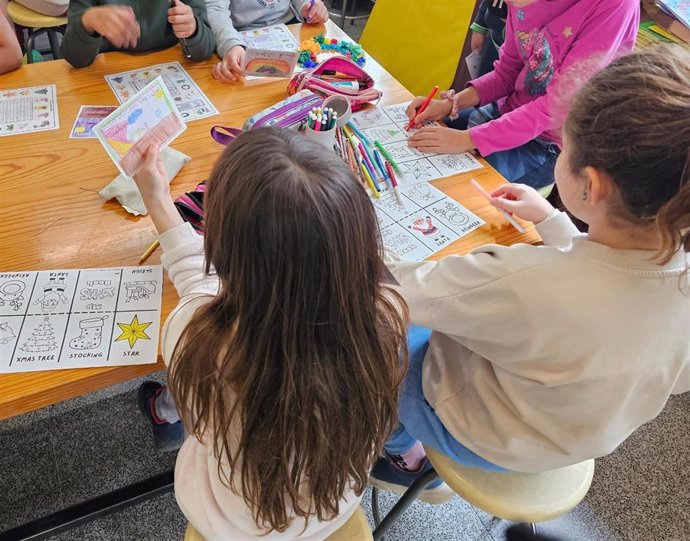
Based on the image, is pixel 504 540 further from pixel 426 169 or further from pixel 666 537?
pixel 426 169

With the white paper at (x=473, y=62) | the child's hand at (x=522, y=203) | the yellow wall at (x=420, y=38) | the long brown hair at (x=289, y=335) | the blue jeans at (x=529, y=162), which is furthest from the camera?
the white paper at (x=473, y=62)

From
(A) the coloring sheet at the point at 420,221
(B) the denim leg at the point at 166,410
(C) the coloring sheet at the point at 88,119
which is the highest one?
(A) the coloring sheet at the point at 420,221

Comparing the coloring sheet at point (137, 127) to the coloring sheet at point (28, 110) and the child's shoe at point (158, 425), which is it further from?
the child's shoe at point (158, 425)

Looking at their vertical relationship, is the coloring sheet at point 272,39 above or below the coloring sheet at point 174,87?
above

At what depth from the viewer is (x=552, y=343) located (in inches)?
28.2

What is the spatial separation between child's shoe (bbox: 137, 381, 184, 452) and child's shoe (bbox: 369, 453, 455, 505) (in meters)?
0.52

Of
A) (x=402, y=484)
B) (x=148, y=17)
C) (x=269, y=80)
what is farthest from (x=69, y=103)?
(x=402, y=484)

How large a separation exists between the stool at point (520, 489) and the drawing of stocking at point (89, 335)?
59cm

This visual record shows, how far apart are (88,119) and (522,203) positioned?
917 mm

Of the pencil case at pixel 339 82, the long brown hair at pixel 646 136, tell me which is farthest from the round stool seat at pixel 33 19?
the long brown hair at pixel 646 136

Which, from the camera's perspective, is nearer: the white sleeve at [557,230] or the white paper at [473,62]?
the white sleeve at [557,230]

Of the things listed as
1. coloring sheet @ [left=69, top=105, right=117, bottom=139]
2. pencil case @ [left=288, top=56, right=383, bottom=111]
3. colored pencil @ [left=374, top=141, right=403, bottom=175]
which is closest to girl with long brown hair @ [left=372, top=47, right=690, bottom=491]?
colored pencil @ [left=374, top=141, right=403, bottom=175]

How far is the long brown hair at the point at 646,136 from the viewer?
63cm

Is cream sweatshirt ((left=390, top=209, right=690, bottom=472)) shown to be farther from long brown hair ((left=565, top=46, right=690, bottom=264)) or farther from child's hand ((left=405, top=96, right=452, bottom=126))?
child's hand ((left=405, top=96, right=452, bottom=126))
